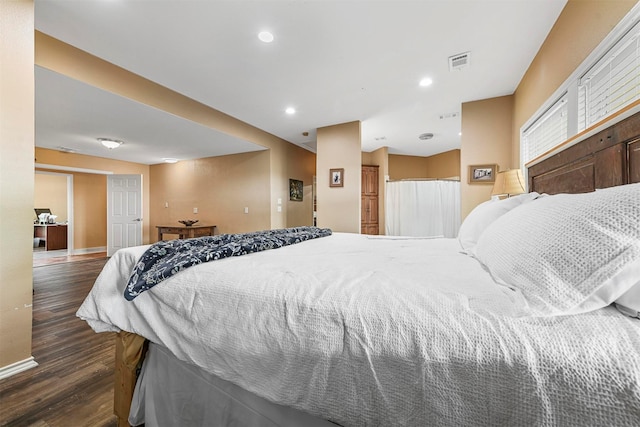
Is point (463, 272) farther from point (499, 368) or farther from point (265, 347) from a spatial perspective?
point (265, 347)

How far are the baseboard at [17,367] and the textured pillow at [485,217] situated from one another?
2818 mm

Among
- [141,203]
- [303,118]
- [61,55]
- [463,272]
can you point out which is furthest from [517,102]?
[141,203]

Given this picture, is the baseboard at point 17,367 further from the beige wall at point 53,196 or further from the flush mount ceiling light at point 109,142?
the beige wall at point 53,196

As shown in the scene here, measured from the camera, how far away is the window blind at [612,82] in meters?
1.36

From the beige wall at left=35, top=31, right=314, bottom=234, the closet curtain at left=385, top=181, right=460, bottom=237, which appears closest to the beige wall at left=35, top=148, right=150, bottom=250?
the beige wall at left=35, top=31, right=314, bottom=234

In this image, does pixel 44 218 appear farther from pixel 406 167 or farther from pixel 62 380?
pixel 406 167

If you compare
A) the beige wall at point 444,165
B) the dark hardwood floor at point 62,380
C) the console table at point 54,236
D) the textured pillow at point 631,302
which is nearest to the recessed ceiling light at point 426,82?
the textured pillow at point 631,302

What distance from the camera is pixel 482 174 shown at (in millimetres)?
3512

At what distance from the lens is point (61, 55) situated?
2.38 metres

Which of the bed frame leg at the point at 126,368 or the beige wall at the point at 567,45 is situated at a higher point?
the beige wall at the point at 567,45

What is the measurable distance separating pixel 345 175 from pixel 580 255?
384 centimetres

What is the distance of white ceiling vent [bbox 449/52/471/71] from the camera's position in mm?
2568

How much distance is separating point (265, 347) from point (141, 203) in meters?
7.08

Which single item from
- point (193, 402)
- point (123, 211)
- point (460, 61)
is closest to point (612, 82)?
point (460, 61)
